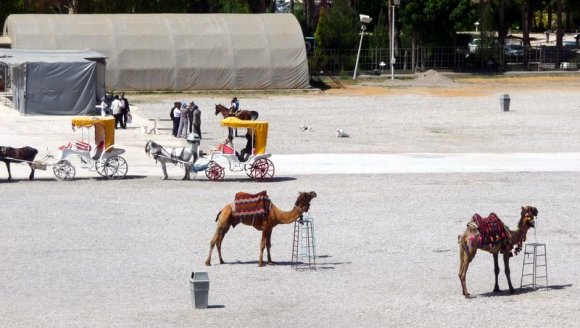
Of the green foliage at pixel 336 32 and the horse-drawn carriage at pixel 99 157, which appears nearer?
the horse-drawn carriage at pixel 99 157

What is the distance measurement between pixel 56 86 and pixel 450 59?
1401 inches

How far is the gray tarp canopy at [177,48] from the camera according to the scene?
59562 millimetres

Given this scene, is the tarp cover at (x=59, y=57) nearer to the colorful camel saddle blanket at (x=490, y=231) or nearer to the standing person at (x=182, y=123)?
the standing person at (x=182, y=123)

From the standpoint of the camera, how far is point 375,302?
16.2m

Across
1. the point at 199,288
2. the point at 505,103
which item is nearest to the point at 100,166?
the point at 199,288

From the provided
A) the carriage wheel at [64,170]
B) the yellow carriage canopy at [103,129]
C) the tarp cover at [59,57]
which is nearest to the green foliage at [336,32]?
the tarp cover at [59,57]

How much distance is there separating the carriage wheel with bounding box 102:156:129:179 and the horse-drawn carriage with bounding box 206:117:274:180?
2249 mm

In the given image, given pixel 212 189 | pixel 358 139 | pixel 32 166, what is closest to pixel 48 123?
pixel 358 139

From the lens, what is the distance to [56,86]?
47.5 m

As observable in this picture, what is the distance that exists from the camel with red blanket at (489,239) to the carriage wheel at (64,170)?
14864 millimetres

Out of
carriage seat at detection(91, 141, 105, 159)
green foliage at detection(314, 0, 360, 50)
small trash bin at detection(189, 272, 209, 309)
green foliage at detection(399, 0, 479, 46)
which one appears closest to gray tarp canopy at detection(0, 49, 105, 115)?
carriage seat at detection(91, 141, 105, 159)

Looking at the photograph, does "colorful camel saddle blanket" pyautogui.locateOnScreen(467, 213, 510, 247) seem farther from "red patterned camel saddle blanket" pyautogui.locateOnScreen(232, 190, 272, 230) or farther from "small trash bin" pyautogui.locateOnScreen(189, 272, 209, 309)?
"small trash bin" pyautogui.locateOnScreen(189, 272, 209, 309)

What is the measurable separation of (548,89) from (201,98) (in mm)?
18912

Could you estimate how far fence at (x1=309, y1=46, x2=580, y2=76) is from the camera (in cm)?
7312
